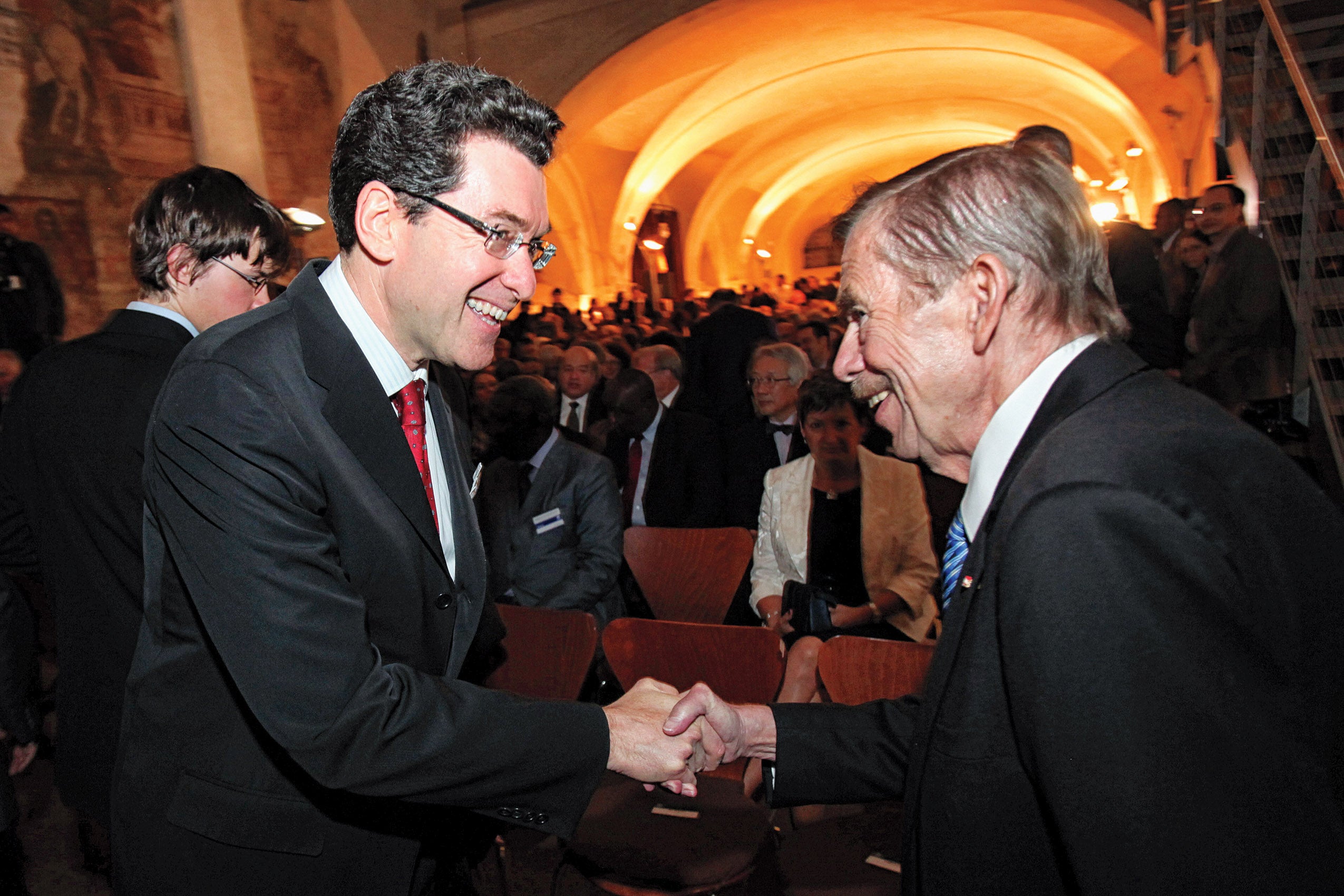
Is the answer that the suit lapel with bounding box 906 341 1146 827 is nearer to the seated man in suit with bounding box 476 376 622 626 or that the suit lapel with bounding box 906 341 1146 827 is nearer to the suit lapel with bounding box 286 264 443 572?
the suit lapel with bounding box 286 264 443 572

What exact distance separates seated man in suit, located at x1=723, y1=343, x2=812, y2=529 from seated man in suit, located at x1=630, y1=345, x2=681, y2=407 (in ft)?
3.56

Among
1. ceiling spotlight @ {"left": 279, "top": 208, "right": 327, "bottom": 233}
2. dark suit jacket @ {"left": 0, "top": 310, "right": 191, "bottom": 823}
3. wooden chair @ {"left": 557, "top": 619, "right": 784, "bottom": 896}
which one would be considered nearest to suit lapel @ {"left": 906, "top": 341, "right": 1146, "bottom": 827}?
wooden chair @ {"left": 557, "top": 619, "right": 784, "bottom": 896}

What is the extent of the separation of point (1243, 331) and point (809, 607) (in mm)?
3522

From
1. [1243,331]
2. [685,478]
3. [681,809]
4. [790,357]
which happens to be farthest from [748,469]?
[1243,331]

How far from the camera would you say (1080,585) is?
886 mm

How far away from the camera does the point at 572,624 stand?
305cm

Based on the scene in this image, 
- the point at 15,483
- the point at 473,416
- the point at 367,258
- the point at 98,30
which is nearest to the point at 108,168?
the point at 98,30

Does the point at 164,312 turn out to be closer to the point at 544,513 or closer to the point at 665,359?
the point at 544,513

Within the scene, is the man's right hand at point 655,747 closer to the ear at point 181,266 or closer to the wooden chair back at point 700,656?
the wooden chair back at point 700,656

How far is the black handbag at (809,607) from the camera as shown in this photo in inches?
140

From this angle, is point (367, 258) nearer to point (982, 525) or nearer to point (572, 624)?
point (982, 525)

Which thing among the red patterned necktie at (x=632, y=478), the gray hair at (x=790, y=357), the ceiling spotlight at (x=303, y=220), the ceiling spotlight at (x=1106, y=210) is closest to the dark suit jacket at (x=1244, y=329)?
the gray hair at (x=790, y=357)

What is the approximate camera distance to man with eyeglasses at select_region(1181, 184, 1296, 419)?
5.14m

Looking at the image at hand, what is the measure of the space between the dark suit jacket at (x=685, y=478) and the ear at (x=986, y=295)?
12.1 feet
